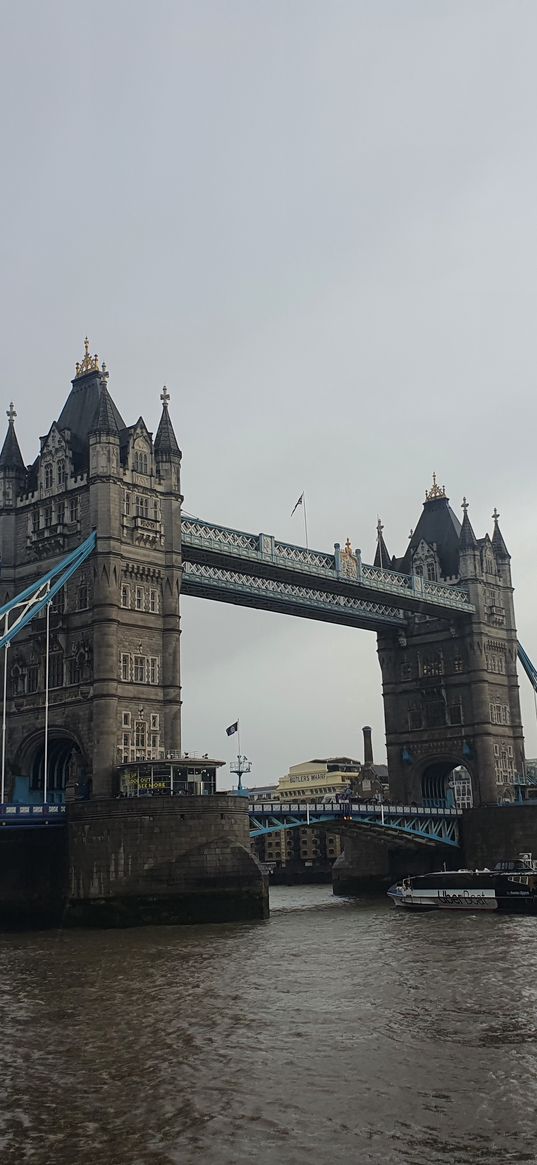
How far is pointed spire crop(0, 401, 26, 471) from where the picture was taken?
264ft

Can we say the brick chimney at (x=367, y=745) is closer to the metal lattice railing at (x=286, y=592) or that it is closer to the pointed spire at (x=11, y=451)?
the metal lattice railing at (x=286, y=592)

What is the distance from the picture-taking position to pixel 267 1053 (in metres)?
30.4

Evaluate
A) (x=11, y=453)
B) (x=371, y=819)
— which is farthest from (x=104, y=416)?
(x=371, y=819)

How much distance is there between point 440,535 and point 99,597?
47886 millimetres

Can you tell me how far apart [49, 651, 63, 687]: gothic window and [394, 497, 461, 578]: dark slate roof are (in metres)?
45.7

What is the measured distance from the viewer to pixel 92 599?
7219 cm

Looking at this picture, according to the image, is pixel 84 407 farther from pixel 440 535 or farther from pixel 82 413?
pixel 440 535

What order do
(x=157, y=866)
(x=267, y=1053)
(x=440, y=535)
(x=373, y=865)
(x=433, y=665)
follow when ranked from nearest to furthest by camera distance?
(x=267, y=1053) → (x=157, y=866) → (x=373, y=865) → (x=433, y=665) → (x=440, y=535)

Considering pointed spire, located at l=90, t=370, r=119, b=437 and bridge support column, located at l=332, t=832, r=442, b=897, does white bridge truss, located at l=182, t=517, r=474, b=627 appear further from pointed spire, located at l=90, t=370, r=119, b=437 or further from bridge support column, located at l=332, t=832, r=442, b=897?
bridge support column, located at l=332, t=832, r=442, b=897

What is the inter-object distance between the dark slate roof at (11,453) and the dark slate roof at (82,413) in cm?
350

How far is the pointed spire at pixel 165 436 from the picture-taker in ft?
Answer: 254

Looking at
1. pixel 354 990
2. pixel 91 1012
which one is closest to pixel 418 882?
pixel 354 990

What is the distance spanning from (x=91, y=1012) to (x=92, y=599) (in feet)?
126

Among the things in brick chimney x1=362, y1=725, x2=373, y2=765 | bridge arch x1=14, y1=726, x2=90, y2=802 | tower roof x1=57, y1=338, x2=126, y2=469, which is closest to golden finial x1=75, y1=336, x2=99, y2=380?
tower roof x1=57, y1=338, x2=126, y2=469
